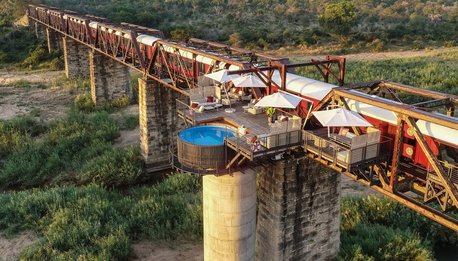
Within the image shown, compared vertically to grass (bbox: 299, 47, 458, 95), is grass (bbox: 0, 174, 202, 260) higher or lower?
lower

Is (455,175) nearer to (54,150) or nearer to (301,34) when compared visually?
(54,150)

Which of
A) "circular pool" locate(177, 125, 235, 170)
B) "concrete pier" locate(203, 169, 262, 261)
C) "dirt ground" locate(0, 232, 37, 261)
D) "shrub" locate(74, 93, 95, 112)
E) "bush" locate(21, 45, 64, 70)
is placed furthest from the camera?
"bush" locate(21, 45, 64, 70)

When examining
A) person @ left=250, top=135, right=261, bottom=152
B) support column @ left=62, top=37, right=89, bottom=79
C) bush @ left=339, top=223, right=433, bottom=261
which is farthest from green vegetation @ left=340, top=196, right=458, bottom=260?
support column @ left=62, top=37, right=89, bottom=79

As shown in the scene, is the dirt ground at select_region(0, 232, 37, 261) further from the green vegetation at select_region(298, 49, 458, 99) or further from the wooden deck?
the green vegetation at select_region(298, 49, 458, 99)

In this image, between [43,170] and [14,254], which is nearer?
[14,254]

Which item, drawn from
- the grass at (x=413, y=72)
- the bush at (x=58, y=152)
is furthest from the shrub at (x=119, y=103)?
the grass at (x=413, y=72)

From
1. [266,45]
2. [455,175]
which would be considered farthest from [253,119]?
[266,45]
